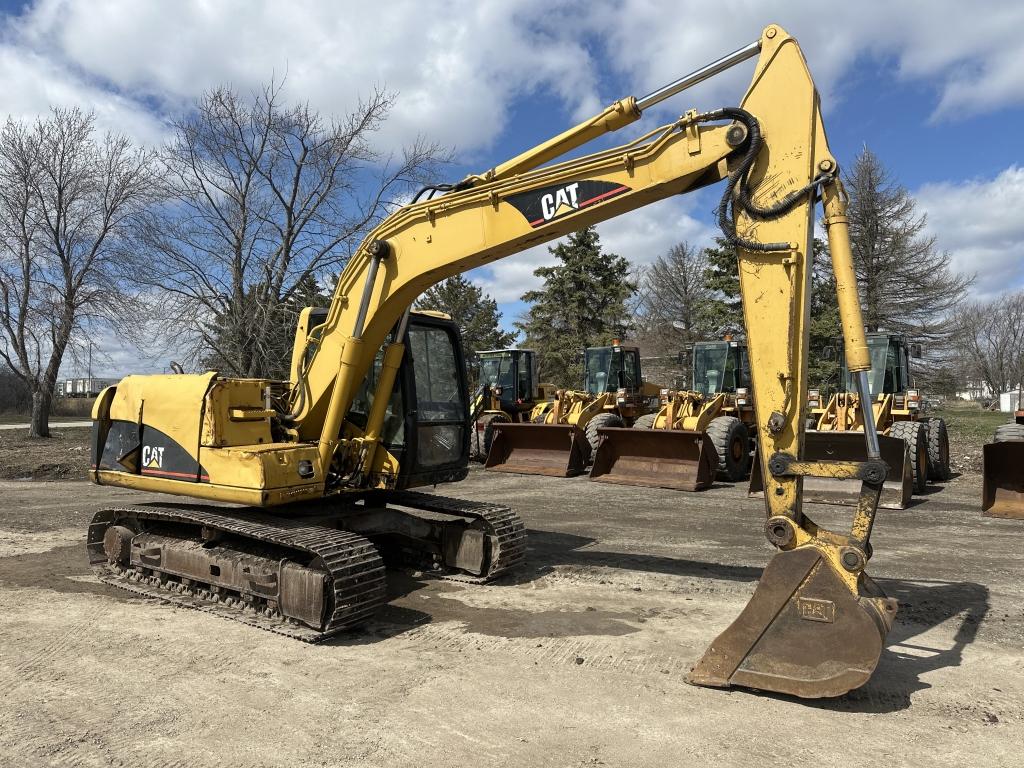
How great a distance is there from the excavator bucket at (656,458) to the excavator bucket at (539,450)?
2.98 feet

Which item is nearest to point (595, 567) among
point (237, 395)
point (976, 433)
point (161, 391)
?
point (237, 395)

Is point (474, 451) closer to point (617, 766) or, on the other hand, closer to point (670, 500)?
point (670, 500)

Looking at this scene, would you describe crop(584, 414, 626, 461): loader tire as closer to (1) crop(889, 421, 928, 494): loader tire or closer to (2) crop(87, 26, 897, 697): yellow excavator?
(1) crop(889, 421, 928, 494): loader tire

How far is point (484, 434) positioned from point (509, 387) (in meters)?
3.07

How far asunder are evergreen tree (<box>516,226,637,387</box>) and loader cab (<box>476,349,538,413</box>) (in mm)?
18497

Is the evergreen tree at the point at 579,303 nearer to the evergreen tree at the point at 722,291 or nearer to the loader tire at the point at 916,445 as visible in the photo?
the evergreen tree at the point at 722,291

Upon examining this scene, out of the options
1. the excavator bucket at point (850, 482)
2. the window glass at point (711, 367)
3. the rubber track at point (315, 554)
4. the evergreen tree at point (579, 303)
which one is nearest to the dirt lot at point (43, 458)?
the rubber track at point (315, 554)

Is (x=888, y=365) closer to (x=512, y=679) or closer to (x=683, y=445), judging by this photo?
(x=683, y=445)

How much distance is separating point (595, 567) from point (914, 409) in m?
8.50

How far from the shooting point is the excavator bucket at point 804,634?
3621 mm

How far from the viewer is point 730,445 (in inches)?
512

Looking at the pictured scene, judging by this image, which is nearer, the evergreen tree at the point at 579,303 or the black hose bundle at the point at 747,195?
the black hose bundle at the point at 747,195

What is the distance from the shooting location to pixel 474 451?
16547 mm

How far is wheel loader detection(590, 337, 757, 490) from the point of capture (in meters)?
12.4
